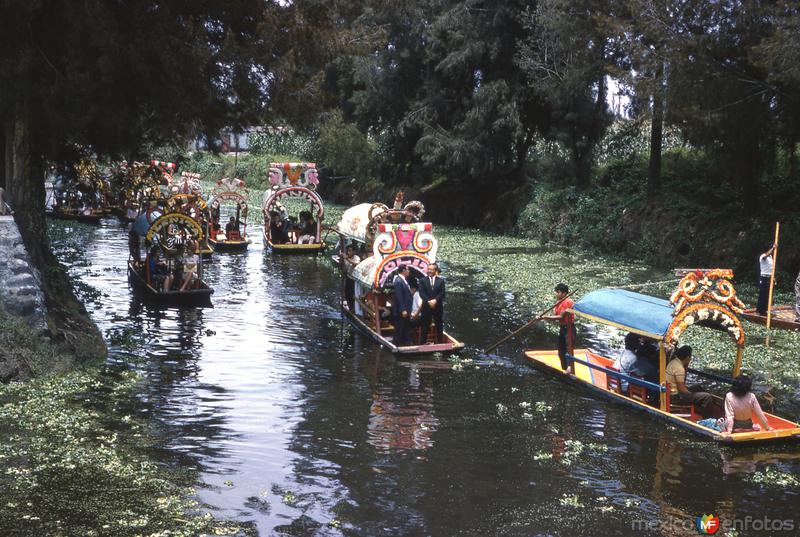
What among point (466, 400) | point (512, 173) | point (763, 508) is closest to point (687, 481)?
point (763, 508)

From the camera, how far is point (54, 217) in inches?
1831

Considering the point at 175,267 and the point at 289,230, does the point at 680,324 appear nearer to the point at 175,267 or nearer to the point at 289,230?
the point at 175,267

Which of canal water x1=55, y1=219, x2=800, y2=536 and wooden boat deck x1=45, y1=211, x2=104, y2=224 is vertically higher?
wooden boat deck x1=45, y1=211, x2=104, y2=224

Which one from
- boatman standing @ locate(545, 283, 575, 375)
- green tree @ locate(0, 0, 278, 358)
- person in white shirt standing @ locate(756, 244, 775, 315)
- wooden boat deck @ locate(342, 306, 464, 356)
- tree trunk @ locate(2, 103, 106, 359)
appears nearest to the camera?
boatman standing @ locate(545, 283, 575, 375)

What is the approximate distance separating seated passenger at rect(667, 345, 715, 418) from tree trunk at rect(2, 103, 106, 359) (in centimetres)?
1119

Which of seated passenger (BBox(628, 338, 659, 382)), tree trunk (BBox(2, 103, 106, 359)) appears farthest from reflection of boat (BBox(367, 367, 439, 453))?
tree trunk (BBox(2, 103, 106, 359))

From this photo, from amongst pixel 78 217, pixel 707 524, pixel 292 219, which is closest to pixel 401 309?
pixel 707 524

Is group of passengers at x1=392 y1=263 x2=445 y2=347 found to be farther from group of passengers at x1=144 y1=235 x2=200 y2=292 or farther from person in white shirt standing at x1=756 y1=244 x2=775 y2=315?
person in white shirt standing at x1=756 y1=244 x2=775 y2=315

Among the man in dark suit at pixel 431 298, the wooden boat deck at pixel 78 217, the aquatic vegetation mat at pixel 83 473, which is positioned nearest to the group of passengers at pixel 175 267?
the man in dark suit at pixel 431 298

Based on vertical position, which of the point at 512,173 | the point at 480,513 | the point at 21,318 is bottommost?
the point at 480,513

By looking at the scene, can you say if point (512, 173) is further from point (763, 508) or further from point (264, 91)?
point (763, 508)

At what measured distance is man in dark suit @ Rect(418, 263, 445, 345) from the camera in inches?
742

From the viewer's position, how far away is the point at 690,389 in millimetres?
14953

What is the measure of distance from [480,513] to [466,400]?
5130 millimetres
